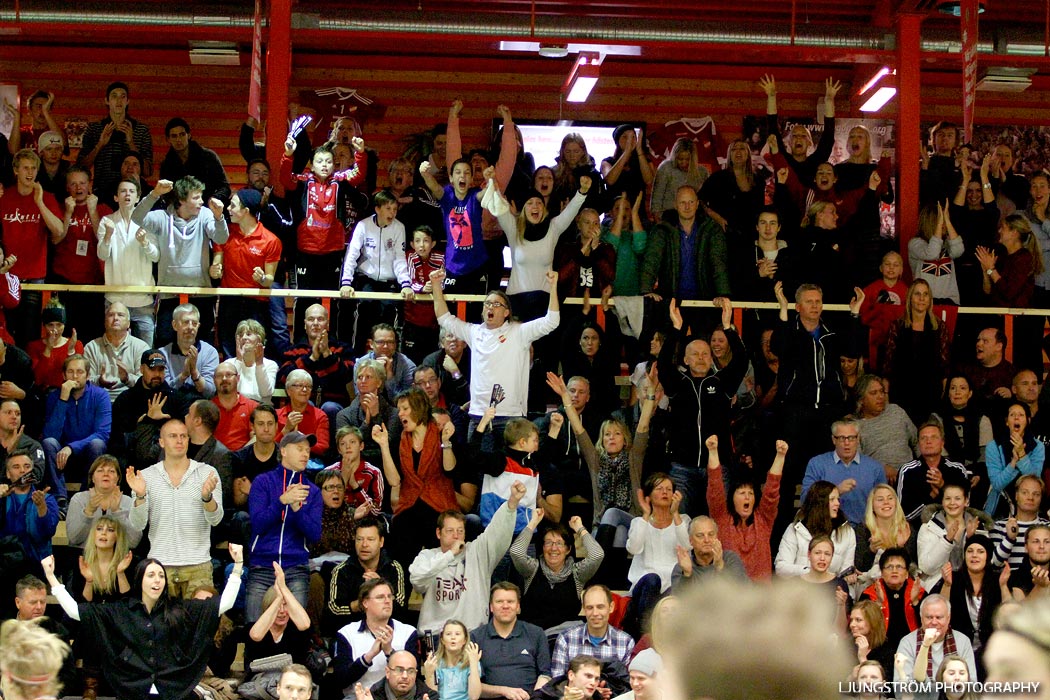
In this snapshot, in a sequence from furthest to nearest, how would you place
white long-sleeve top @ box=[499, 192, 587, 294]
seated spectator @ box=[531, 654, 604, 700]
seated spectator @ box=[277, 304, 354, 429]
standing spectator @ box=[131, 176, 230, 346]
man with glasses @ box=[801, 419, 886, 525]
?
white long-sleeve top @ box=[499, 192, 587, 294] → standing spectator @ box=[131, 176, 230, 346] → seated spectator @ box=[277, 304, 354, 429] → man with glasses @ box=[801, 419, 886, 525] → seated spectator @ box=[531, 654, 604, 700]

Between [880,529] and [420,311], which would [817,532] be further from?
[420,311]

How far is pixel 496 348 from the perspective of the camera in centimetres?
1036

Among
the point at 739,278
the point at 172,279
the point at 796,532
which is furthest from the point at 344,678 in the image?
the point at 739,278

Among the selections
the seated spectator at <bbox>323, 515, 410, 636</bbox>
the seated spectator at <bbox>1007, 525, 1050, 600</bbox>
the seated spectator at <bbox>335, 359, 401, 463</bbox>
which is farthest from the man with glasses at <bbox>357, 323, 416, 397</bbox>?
the seated spectator at <bbox>1007, 525, 1050, 600</bbox>

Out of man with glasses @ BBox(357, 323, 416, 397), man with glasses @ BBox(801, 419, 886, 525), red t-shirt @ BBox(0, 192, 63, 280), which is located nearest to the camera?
man with glasses @ BBox(801, 419, 886, 525)

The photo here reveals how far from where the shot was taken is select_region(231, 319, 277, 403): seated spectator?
33.8 feet

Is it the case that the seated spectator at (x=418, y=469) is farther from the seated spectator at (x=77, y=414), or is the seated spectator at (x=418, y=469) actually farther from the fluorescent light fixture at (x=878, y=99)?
the fluorescent light fixture at (x=878, y=99)

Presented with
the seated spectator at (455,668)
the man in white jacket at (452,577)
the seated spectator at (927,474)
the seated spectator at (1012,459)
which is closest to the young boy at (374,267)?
the man in white jacket at (452,577)

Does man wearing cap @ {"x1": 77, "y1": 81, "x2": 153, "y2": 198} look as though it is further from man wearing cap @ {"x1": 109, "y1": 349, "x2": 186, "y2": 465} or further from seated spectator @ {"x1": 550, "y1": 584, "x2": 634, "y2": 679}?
seated spectator @ {"x1": 550, "y1": 584, "x2": 634, "y2": 679}

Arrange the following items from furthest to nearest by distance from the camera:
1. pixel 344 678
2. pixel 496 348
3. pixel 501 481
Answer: pixel 496 348 → pixel 501 481 → pixel 344 678

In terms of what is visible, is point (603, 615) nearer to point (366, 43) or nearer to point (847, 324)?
point (847, 324)

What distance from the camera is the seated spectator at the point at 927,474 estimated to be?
32.9ft

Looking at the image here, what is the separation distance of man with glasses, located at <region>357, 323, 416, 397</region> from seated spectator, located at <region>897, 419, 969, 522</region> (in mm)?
3806

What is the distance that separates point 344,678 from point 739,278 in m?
4.92
